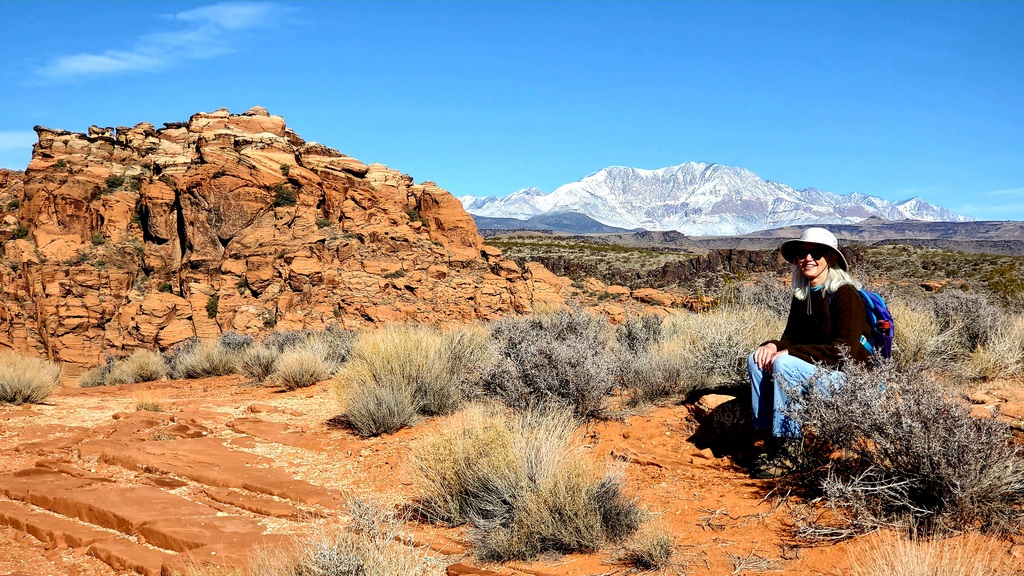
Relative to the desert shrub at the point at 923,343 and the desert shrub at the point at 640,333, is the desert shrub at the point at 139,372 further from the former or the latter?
the desert shrub at the point at 923,343

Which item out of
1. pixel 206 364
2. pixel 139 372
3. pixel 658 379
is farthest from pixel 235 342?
pixel 658 379

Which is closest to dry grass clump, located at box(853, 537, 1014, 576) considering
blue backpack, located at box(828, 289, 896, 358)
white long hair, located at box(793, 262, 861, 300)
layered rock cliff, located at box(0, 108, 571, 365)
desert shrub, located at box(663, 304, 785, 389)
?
blue backpack, located at box(828, 289, 896, 358)

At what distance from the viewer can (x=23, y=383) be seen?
32.1 ft

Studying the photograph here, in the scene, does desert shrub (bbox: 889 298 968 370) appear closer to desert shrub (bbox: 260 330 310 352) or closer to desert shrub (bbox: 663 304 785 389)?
desert shrub (bbox: 663 304 785 389)

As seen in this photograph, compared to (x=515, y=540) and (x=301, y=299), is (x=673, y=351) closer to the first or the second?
(x=515, y=540)

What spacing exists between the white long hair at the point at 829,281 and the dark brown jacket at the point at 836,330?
0.06 m

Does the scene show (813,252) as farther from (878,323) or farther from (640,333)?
(640,333)

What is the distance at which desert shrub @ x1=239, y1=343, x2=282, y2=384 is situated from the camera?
12.4 metres

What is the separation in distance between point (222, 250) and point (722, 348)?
22199mm

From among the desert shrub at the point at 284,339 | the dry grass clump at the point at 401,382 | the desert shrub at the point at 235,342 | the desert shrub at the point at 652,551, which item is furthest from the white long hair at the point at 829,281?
the desert shrub at the point at 235,342

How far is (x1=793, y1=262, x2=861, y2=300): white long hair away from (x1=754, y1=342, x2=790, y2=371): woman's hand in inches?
19.6

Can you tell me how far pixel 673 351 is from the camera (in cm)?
738

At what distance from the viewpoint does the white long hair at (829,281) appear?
4309 mm

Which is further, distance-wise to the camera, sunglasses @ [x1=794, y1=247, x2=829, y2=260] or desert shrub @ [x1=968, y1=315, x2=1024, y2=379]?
desert shrub @ [x1=968, y1=315, x2=1024, y2=379]
